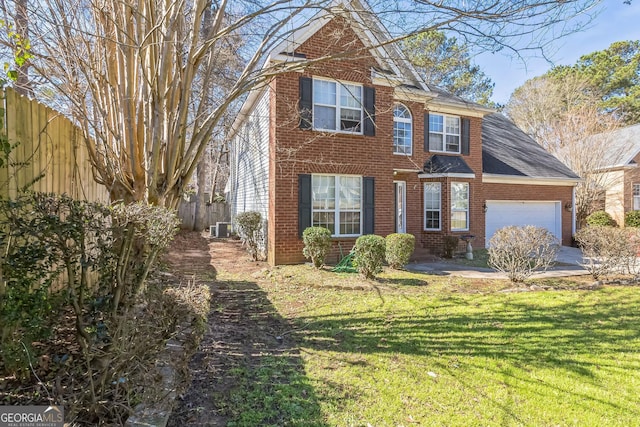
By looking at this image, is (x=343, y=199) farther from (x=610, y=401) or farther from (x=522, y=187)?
(x=522, y=187)

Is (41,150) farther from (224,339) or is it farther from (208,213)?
(208,213)

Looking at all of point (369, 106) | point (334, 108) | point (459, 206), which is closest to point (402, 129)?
point (369, 106)

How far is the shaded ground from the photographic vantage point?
2896 millimetres

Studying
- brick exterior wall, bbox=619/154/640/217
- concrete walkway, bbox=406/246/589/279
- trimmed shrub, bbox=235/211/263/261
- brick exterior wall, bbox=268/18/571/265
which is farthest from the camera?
brick exterior wall, bbox=619/154/640/217

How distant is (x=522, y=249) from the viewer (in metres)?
7.96

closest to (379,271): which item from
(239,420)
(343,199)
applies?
(343,199)

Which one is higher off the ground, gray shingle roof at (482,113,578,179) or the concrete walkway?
gray shingle roof at (482,113,578,179)

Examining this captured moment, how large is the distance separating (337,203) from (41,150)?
8.02 metres

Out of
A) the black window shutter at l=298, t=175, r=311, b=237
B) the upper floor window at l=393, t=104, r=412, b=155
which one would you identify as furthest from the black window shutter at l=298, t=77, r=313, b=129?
the upper floor window at l=393, t=104, r=412, b=155

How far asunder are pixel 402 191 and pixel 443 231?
220 cm

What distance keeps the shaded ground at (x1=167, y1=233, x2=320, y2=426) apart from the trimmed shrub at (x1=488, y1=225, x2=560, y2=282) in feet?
19.3

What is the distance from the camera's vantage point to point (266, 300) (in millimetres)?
6711

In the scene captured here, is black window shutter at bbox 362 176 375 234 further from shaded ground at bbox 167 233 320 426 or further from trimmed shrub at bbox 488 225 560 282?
shaded ground at bbox 167 233 320 426
